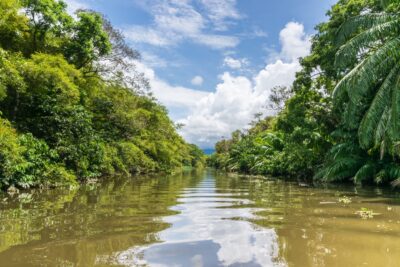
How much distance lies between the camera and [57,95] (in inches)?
645

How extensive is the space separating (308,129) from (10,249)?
19.4m

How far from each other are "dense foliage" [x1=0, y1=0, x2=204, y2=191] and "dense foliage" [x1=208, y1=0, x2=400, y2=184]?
11.1 meters

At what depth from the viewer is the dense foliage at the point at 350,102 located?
34.9ft

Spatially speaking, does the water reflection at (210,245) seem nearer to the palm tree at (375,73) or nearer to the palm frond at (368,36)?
the palm tree at (375,73)

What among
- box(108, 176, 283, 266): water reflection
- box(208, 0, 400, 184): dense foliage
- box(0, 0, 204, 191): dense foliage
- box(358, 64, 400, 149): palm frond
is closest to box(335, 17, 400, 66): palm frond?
box(208, 0, 400, 184): dense foliage

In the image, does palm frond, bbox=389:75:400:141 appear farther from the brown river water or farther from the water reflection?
the water reflection

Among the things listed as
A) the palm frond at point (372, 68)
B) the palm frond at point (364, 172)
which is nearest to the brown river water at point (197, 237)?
the palm frond at point (372, 68)

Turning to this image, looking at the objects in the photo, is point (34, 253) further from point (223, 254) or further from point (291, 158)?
point (291, 158)

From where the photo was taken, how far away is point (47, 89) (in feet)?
53.1

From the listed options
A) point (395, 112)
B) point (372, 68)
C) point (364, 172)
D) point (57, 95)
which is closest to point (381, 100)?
point (372, 68)

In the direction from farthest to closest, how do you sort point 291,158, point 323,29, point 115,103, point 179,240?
point 115,103
point 291,158
point 323,29
point 179,240

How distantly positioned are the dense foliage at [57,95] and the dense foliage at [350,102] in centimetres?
1111

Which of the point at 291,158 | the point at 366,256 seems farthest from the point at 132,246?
the point at 291,158

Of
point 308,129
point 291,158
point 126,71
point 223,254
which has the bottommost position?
point 223,254
